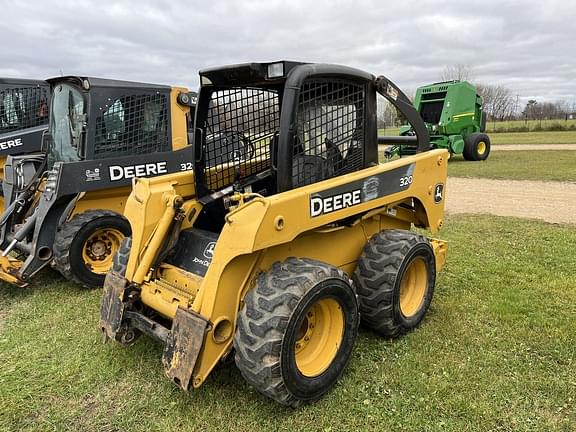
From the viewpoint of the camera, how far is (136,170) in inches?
211

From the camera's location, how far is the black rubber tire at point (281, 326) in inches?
102

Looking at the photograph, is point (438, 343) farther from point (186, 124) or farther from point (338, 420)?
point (186, 124)

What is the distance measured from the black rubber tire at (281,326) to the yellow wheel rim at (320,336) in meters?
0.10

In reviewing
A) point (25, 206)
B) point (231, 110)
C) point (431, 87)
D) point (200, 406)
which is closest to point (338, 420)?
point (200, 406)

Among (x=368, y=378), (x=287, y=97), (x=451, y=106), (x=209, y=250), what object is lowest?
(x=368, y=378)

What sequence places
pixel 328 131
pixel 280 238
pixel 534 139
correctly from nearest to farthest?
pixel 280 238
pixel 328 131
pixel 534 139

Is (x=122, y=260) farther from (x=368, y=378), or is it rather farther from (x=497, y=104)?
(x=497, y=104)

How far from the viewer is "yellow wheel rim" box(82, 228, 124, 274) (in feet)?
16.7

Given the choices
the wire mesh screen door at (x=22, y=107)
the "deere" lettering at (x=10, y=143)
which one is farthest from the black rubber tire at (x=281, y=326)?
the wire mesh screen door at (x=22, y=107)

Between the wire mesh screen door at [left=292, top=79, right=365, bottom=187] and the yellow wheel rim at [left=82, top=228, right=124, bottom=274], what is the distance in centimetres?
292

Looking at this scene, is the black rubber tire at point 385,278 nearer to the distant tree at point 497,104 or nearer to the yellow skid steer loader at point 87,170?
the yellow skid steer loader at point 87,170

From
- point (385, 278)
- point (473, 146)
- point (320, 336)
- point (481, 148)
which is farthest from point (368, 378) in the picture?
point (481, 148)

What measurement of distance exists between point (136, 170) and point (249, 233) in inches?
126

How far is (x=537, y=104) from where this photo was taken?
174 ft
